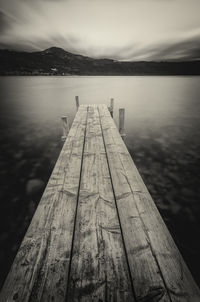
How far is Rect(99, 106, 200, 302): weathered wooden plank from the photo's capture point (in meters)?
1.36

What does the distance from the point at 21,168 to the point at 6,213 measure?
2.49m

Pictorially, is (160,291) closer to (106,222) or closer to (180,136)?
(106,222)

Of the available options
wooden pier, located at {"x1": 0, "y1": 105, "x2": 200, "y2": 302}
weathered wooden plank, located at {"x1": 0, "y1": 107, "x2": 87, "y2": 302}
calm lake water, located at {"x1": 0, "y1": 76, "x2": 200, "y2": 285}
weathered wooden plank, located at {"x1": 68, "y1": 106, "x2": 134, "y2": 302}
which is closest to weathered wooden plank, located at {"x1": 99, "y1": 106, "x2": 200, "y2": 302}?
wooden pier, located at {"x1": 0, "y1": 105, "x2": 200, "y2": 302}

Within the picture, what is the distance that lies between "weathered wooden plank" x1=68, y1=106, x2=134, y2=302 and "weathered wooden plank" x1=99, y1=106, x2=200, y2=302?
0.34ft

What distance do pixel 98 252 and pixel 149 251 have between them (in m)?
0.52

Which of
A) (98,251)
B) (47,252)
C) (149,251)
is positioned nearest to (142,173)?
(149,251)

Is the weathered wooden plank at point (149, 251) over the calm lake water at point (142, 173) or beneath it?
over

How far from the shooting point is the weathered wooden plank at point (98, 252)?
1364mm

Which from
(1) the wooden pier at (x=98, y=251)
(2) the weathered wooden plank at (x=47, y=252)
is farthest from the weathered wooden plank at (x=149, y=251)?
(2) the weathered wooden plank at (x=47, y=252)

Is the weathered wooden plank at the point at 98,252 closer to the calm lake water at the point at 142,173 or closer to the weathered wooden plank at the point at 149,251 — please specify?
the weathered wooden plank at the point at 149,251

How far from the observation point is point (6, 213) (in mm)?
4699

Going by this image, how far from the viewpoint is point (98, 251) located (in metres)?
1.66

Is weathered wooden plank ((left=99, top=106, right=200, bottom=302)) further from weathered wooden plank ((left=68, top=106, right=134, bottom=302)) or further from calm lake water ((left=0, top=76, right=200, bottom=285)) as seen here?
calm lake water ((left=0, top=76, right=200, bottom=285))

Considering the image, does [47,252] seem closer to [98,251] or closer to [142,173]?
[98,251]
